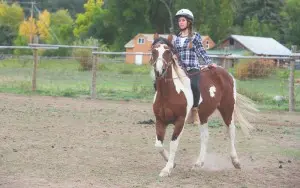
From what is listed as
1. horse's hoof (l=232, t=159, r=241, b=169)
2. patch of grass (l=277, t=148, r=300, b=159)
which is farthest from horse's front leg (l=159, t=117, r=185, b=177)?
patch of grass (l=277, t=148, r=300, b=159)

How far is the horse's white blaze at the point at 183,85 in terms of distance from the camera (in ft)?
22.7

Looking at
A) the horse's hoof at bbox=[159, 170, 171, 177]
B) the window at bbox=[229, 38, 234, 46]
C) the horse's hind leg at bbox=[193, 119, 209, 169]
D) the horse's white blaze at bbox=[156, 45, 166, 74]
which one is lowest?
the horse's hoof at bbox=[159, 170, 171, 177]

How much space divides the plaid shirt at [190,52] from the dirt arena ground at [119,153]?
4.48 feet

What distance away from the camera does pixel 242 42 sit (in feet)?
202

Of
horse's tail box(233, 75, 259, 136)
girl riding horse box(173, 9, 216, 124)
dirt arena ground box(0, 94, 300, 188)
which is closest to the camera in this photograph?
dirt arena ground box(0, 94, 300, 188)

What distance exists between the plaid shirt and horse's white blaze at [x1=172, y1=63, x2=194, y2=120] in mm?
262

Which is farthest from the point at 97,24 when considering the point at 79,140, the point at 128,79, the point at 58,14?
the point at 79,140

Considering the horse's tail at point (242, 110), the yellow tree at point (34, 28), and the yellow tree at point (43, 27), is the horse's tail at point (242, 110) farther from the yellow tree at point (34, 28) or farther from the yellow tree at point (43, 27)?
the yellow tree at point (43, 27)

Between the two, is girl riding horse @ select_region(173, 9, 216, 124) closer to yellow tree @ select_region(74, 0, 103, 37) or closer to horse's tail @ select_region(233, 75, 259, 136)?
horse's tail @ select_region(233, 75, 259, 136)

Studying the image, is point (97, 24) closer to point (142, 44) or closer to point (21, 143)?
point (142, 44)

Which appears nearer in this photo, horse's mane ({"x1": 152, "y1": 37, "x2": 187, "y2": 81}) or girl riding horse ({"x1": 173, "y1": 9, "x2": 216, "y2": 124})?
horse's mane ({"x1": 152, "y1": 37, "x2": 187, "y2": 81})

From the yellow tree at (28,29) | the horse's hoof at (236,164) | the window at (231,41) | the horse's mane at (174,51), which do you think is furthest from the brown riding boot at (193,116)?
the yellow tree at (28,29)

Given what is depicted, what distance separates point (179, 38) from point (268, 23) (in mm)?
69206

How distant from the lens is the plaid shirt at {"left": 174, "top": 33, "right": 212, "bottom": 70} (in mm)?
7273
